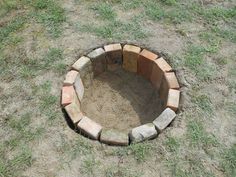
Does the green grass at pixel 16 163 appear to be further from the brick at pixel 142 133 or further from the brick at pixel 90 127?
the brick at pixel 142 133

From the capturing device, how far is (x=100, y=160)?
11.7 feet

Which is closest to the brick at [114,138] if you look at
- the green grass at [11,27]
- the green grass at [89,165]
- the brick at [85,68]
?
the green grass at [89,165]

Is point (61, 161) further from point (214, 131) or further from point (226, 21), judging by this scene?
point (226, 21)

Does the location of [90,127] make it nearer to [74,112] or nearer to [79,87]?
[74,112]

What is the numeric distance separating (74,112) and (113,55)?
94cm

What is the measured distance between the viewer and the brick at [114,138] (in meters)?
3.67

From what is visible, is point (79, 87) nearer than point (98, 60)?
Yes

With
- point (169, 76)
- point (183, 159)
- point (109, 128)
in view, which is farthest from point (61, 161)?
point (169, 76)

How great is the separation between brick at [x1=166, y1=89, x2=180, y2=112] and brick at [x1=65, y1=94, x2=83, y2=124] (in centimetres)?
92

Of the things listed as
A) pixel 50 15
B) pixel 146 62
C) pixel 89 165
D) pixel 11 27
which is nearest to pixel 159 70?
pixel 146 62

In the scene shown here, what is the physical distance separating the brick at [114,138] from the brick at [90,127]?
0.20 ft

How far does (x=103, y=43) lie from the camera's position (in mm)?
4488

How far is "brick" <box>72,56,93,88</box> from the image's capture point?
4.22 m

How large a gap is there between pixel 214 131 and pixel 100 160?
1.18 meters
